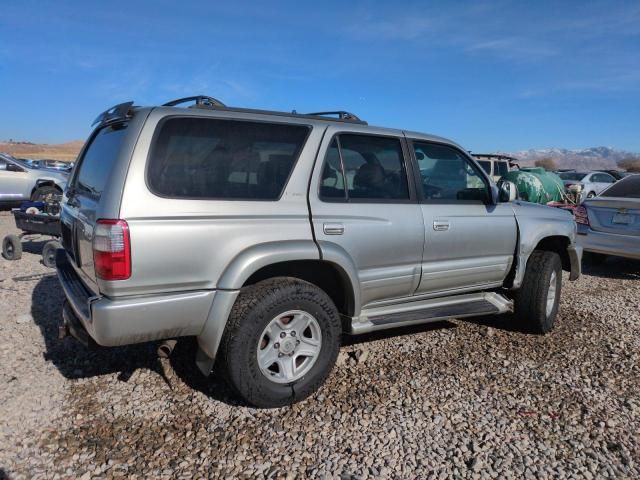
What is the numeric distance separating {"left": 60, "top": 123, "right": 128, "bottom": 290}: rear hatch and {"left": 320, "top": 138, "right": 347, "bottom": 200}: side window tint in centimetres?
130

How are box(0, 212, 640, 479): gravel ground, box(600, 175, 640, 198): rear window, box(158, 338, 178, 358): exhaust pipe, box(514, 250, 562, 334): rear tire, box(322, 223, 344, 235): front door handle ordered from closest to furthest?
box(0, 212, 640, 479): gravel ground
box(158, 338, 178, 358): exhaust pipe
box(322, 223, 344, 235): front door handle
box(514, 250, 562, 334): rear tire
box(600, 175, 640, 198): rear window

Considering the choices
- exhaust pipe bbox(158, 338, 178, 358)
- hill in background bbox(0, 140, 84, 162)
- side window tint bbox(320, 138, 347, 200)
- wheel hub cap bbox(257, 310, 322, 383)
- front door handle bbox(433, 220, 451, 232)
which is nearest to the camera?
exhaust pipe bbox(158, 338, 178, 358)

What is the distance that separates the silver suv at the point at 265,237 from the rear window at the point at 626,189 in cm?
457

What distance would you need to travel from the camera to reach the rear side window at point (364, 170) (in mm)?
3432

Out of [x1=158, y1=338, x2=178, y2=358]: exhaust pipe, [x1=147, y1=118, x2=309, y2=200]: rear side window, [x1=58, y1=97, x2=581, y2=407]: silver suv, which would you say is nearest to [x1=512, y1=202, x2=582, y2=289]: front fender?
[x1=58, y1=97, x2=581, y2=407]: silver suv

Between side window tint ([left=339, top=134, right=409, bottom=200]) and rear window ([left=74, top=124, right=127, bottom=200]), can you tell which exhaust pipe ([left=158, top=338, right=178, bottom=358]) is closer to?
rear window ([left=74, top=124, right=127, bottom=200])

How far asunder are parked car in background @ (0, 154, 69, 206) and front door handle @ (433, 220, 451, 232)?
37.2 feet

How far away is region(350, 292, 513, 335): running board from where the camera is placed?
11.7 ft

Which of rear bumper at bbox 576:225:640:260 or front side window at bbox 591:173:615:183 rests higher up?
front side window at bbox 591:173:615:183

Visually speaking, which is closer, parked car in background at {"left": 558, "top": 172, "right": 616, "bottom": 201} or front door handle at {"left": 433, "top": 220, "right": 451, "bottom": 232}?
front door handle at {"left": 433, "top": 220, "right": 451, "bottom": 232}

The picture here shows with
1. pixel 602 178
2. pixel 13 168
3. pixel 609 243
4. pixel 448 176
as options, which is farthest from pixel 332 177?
pixel 602 178

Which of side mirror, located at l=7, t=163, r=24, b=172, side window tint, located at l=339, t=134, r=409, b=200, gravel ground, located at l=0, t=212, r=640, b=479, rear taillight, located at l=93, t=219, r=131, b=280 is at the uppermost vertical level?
side window tint, located at l=339, t=134, r=409, b=200

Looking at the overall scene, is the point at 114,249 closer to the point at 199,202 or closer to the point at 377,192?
the point at 199,202

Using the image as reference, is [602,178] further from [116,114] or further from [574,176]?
[116,114]
